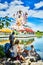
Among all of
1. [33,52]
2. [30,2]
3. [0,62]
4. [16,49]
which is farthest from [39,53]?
[30,2]

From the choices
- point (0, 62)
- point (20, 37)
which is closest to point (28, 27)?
point (20, 37)

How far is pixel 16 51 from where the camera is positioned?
5.55 feet

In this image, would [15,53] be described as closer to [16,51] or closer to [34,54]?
[16,51]

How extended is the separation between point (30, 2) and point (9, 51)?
1.60ft

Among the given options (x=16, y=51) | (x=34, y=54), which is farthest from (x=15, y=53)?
(x=34, y=54)

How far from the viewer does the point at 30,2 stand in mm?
1759

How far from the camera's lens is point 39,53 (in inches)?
66.6

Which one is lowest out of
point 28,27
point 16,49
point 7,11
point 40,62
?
point 40,62

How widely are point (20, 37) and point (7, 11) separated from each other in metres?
0.27

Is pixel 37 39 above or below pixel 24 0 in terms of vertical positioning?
below

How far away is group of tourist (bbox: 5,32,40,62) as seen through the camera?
1685 millimetres

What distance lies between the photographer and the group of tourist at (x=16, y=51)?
5.53 ft

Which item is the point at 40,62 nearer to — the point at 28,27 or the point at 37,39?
the point at 37,39

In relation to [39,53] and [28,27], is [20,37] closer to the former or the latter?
[28,27]
